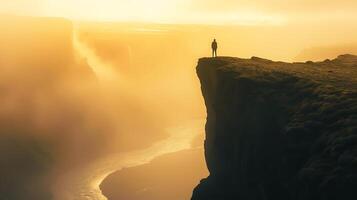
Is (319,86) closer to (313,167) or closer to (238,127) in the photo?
(238,127)

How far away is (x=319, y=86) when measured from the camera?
251ft

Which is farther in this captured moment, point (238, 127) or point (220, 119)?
point (220, 119)

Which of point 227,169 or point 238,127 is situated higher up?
point 238,127

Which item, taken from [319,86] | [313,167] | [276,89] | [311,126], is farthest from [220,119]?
[313,167]

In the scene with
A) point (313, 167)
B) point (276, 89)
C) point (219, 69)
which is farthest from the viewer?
point (219, 69)

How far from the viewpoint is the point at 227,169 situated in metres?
90.8

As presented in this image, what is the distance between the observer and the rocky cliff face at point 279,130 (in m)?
55.4

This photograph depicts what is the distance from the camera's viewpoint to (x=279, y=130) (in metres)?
69.8

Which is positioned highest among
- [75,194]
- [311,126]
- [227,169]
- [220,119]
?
[311,126]

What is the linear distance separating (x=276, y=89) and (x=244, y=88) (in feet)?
22.0

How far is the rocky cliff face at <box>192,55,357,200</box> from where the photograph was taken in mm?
55406

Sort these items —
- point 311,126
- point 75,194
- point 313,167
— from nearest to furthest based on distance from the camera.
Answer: point 313,167 → point 311,126 → point 75,194

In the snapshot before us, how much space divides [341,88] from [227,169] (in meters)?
26.9

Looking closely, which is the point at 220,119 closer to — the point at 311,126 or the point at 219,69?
the point at 219,69
